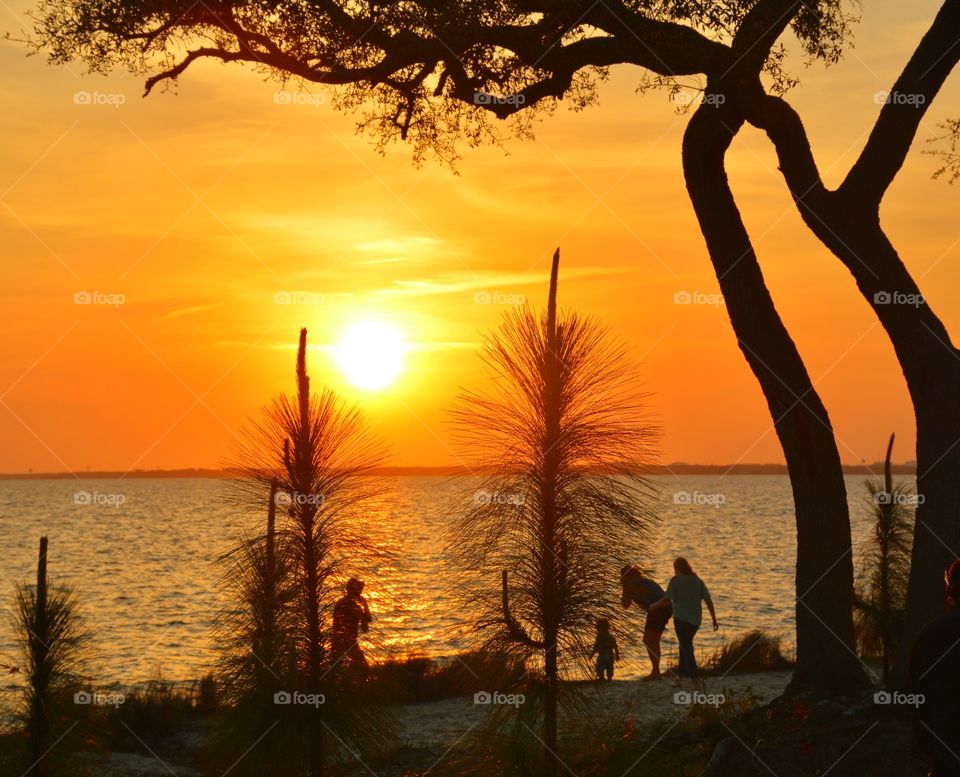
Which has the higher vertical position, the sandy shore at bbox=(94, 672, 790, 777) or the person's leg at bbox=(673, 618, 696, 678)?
the person's leg at bbox=(673, 618, 696, 678)

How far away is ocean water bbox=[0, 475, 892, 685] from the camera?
11438 mm

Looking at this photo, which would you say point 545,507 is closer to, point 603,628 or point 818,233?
point 603,628

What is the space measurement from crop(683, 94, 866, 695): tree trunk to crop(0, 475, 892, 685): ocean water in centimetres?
224

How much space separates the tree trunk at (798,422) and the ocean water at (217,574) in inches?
88.3

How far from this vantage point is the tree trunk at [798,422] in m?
14.0

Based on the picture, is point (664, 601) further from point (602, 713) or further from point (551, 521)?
point (551, 521)

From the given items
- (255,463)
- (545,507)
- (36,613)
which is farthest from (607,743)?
(36,613)

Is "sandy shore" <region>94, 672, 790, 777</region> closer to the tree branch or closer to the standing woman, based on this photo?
the standing woman

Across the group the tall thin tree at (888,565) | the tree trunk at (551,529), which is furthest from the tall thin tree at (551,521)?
the tall thin tree at (888,565)

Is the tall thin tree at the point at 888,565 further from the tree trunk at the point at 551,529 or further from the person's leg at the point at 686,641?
the tree trunk at the point at 551,529

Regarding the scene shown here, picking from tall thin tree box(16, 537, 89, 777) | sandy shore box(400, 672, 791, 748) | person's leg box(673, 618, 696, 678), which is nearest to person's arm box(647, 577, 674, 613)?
person's leg box(673, 618, 696, 678)

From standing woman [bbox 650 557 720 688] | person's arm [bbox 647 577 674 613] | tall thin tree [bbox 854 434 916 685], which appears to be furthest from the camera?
standing woman [bbox 650 557 720 688]

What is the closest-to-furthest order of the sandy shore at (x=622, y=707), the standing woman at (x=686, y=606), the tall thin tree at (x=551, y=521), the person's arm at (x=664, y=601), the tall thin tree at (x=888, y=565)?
1. the tall thin tree at (x=551, y=521)
2. the sandy shore at (x=622, y=707)
3. the tall thin tree at (x=888, y=565)
4. the person's arm at (x=664, y=601)
5. the standing woman at (x=686, y=606)

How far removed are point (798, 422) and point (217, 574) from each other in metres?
57.0
